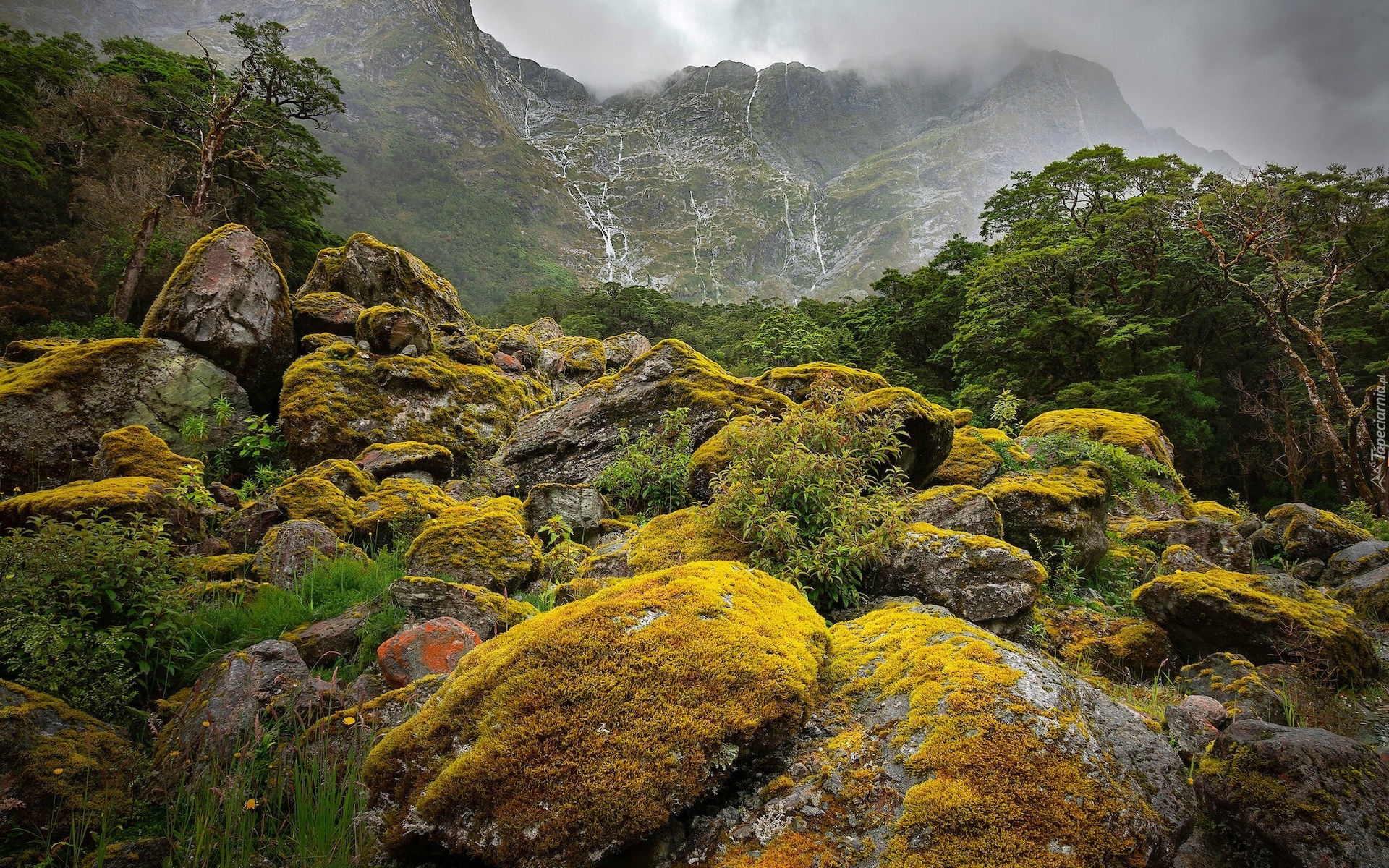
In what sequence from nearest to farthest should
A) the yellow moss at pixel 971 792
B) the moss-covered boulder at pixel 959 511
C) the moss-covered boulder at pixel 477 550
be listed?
the yellow moss at pixel 971 792
the moss-covered boulder at pixel 477 550
the moss-covered boulder at pixel 959 511

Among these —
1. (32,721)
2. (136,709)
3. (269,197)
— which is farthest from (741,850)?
(269,197)

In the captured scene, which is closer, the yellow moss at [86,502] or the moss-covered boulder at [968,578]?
the moss-covered boulder at [968,578]

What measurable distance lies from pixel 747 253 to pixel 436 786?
168m

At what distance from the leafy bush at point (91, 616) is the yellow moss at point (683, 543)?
3540 mm

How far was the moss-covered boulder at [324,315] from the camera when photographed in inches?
462

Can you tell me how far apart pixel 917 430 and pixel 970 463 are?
164 centimetres

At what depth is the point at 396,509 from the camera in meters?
7.02

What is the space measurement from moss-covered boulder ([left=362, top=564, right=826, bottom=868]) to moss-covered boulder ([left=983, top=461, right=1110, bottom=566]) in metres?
5.44

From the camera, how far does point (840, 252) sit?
6501 inches

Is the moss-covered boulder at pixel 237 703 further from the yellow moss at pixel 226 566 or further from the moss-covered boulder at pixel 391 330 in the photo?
the moss-covered boulder at pixel 391 330

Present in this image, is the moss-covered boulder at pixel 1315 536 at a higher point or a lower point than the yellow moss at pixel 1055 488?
lower

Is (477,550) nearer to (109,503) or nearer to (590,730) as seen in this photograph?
(109,503)

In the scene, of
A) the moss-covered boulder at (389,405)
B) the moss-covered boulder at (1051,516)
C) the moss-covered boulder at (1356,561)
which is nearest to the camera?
the moss-covered boulder at (1051,516)

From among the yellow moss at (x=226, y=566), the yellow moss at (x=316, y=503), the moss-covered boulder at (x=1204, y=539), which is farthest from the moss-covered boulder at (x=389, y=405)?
the moss-covered boulder at (x=1204, y=539)
